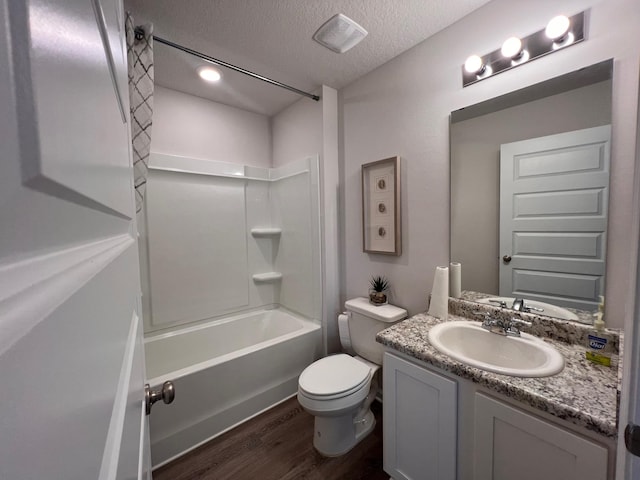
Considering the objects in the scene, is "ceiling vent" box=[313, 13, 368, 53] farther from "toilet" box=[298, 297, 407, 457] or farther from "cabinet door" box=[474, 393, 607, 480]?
"cabinet door" box=[474, 393, 607, 480]

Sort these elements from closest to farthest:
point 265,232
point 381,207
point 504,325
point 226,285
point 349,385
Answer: point 504,325, point 349,385, point 381,207, point 226,285, point 265,232

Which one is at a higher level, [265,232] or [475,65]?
[475,65]

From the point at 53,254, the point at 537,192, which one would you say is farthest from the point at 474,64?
the point at 53,254

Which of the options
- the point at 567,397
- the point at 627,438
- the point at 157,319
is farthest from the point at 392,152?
the point at 157,319

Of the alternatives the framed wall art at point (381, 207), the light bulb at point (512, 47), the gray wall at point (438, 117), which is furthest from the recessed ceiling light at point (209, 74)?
the light bulb at point (512, 47)

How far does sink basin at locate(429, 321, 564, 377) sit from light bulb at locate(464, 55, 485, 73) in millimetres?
1321

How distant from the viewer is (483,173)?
1.46 meters

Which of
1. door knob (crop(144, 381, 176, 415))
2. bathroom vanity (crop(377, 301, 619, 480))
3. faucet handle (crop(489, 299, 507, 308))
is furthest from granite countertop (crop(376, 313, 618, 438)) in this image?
door knob (crop(144, 381, 176, 415))

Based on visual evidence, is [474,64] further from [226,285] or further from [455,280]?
[226,285]

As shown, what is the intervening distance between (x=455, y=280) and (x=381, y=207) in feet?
2.23

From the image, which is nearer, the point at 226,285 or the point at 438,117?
the point at 438,117

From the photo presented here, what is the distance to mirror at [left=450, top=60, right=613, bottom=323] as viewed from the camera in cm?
112

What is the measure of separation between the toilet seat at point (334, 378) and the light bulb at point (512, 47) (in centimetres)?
183

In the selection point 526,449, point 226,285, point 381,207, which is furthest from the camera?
point 226,285
